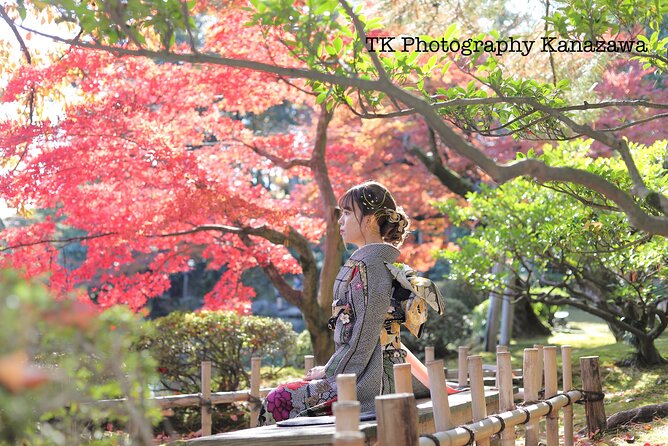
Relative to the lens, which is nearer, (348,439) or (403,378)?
(348,439)

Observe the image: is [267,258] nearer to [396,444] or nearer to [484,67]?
[484,67]

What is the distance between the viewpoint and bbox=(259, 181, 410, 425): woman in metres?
3.76

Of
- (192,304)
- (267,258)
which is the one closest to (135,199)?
(267,258)

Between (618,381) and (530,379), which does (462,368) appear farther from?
(618,381)

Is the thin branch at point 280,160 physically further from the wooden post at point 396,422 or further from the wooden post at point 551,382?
the wooden post at point 396,422

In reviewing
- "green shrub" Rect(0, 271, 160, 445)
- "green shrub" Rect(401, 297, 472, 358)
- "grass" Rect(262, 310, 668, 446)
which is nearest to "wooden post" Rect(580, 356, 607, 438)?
"grass" Rect(262, 310, 668, 446)

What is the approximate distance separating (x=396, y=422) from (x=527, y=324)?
13.0m

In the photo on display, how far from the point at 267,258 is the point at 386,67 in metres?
4.99

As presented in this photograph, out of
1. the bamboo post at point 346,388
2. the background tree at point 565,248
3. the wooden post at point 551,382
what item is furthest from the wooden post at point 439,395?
the background tree at point 565,248

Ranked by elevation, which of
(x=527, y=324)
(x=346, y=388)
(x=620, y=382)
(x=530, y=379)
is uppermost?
(x=527, y=324)

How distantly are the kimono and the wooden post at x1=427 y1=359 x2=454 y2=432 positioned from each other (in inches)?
13.8

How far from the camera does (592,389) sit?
558cm

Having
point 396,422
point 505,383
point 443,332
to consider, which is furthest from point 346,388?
point 443,332

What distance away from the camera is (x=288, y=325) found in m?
9.65
